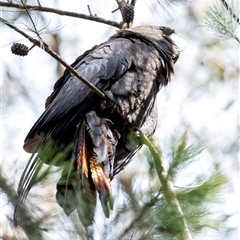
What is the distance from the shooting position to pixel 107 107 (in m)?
3.37

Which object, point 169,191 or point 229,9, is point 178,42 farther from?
point 169,191

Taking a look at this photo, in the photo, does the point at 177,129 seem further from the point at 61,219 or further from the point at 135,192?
the point at 61,219

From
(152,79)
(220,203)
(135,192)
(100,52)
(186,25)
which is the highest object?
(186,25)

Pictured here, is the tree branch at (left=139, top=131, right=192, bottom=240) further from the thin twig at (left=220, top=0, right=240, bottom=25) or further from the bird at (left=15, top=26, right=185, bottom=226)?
the thin twig at (left=220, top=0, right=240, bottom=25)

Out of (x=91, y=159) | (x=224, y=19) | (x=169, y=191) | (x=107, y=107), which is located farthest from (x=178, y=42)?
(x=169, y=191)

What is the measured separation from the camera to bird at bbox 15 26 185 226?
3.14 m

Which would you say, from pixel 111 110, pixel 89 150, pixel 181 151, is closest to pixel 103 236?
pixel 181 151

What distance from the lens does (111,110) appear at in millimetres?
3373

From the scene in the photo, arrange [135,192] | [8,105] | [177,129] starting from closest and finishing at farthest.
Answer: [135,192], [177,129], [8,105]

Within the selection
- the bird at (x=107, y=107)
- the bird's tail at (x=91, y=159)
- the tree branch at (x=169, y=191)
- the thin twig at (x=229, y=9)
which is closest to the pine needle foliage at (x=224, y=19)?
the thin twig at (x=229, y=9)

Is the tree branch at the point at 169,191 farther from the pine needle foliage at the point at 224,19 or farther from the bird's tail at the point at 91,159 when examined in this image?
the pine needle foliage at the point at 224,19

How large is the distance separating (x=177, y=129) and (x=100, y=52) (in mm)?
1396

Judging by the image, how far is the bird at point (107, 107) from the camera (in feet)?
10.3

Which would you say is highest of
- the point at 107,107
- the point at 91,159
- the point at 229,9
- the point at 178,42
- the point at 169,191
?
the point at 178,42
